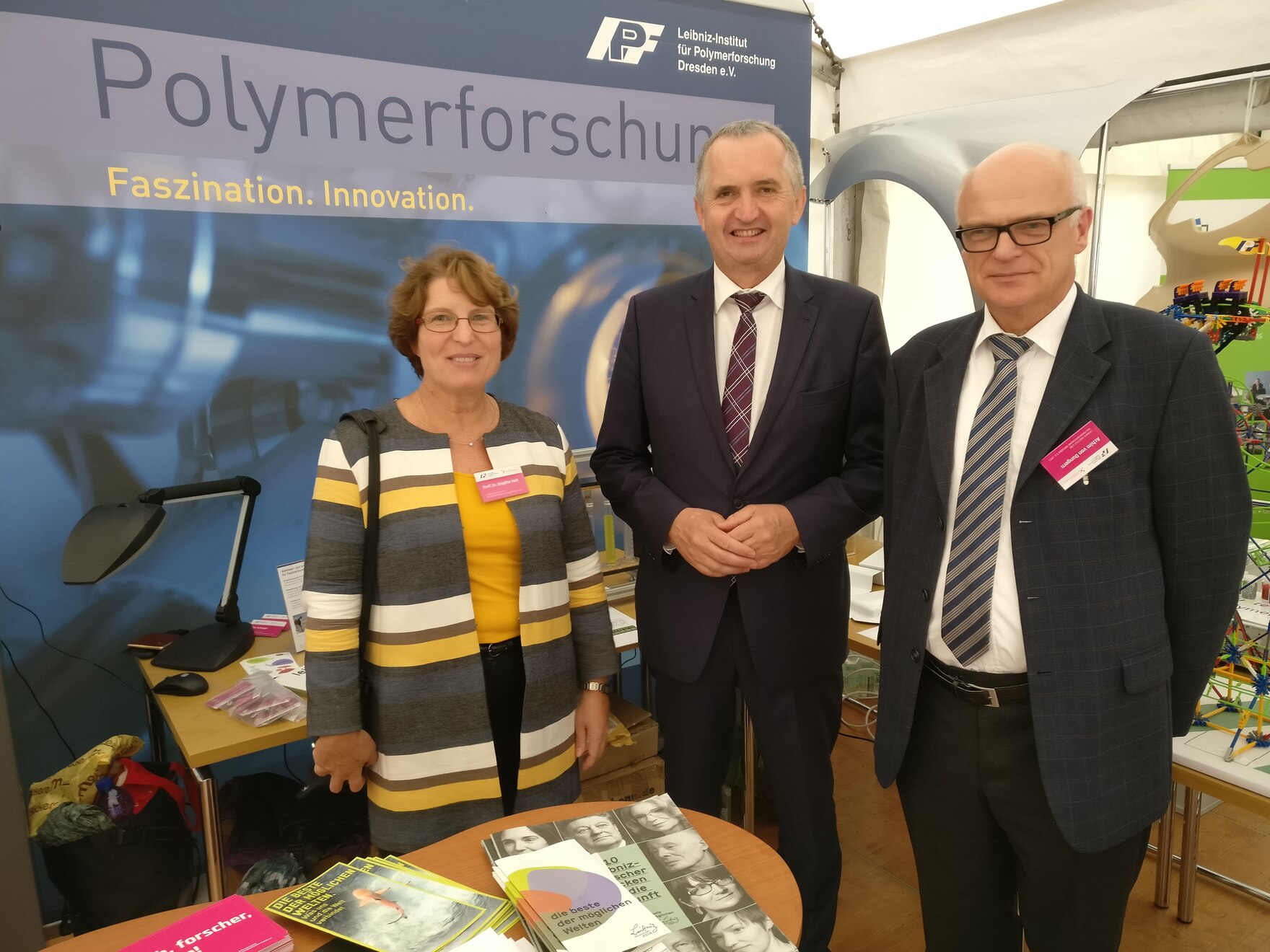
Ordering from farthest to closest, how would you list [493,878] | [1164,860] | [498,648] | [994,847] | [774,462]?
[1164,860] < [774,462] < [498,648] < [994,847] < [493,878]

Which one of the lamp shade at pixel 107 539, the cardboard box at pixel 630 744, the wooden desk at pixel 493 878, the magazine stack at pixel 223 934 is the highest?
the lamp shade at pixel 107 539

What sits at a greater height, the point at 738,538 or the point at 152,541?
the point at 738,538

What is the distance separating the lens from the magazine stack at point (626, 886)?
3.42 ft

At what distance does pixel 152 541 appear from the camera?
2414 millimetres

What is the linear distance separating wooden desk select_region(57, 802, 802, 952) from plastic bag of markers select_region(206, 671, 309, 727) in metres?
0.78

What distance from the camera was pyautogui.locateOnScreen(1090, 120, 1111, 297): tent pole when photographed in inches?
145

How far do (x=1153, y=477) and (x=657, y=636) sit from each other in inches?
42.0

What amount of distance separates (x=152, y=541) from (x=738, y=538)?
1749 mm

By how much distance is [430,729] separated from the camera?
64.4 inches

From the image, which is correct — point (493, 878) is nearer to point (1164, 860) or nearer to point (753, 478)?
point (753, 478)

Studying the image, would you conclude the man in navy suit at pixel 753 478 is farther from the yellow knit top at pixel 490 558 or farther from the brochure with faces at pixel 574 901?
the brochure with faces at pixel 574 901

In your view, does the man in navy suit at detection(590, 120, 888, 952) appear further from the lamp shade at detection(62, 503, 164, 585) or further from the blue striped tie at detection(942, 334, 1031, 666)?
the lamp shade at detection(62, 503, 164, 585)

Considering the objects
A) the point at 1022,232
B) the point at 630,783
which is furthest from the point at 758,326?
the point at 630,783

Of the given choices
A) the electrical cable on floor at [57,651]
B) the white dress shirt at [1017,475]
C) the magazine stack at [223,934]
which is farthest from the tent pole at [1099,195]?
the electrical cable on floor at [57,651]
